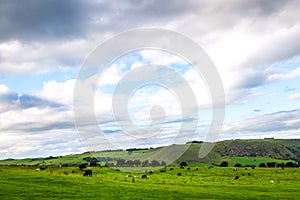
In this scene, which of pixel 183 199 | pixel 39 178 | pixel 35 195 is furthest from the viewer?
pixel 39 178

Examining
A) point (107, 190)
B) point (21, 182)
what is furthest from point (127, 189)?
point (21, 182)

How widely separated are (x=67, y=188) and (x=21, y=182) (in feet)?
22.0

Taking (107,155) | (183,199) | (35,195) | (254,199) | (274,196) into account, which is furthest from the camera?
(107,155)

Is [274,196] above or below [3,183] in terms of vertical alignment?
below

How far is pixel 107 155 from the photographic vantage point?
180 metres

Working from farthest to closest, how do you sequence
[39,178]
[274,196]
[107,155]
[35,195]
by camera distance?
[107,155] < [39,178] < [274,196] < [35,195]

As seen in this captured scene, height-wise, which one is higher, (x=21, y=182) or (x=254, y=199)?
(x=21, y=182)

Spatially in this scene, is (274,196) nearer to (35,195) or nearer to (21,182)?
(35,195)

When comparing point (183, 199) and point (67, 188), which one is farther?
point (67, 188)

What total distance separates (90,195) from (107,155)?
14676 centimetres

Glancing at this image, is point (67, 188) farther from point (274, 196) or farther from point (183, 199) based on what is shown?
point (274, 196)

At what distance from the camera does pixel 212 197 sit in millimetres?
38750

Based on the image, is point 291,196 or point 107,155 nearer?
point 291,196

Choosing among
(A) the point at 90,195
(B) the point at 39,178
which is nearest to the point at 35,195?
(A) the point at 90,195
